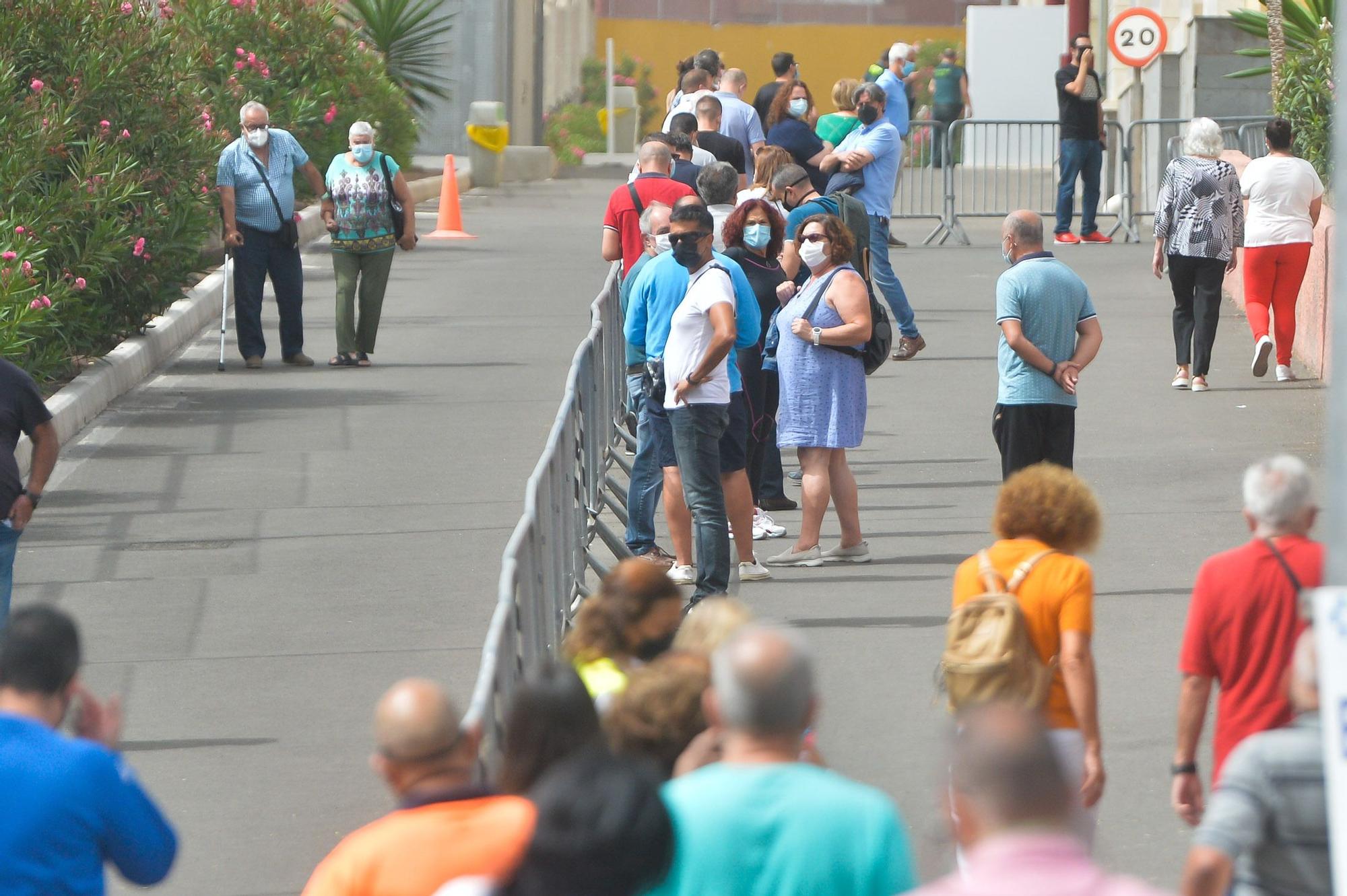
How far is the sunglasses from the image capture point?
29.7 ft

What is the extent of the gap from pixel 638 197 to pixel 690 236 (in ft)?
10.7

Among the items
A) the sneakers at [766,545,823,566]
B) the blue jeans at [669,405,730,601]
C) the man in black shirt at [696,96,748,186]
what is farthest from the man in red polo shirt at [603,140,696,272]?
the blue jeans at [669,405,730,601]

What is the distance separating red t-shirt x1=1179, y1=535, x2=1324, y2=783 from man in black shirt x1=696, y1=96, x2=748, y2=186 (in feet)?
32.1

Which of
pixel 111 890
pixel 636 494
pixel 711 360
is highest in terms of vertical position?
pixel 711 360

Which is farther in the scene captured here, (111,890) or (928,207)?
(928,207)

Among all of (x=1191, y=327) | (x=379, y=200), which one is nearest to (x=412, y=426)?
(x=379, y=200)

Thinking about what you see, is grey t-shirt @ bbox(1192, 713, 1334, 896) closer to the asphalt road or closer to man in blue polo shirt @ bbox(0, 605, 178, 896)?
the asphalt road

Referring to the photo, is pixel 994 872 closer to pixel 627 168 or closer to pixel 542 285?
pixel 542 285

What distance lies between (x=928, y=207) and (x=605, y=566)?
789 inches

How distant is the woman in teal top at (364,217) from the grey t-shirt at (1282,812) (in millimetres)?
12102

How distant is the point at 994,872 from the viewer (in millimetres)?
3254

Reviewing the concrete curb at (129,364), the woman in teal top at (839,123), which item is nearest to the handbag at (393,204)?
the concrete curb at (129,364)

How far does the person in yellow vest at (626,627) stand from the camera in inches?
207

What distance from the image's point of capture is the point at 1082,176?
2288 cm
